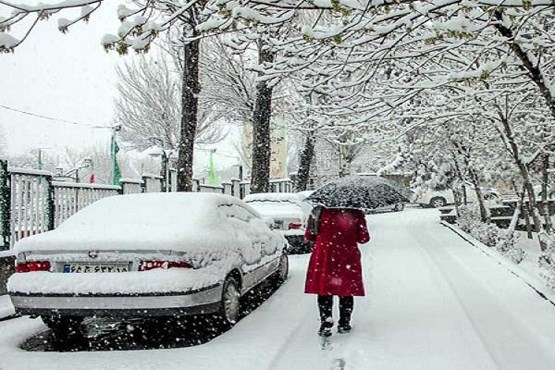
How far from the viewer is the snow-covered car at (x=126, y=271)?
545cm

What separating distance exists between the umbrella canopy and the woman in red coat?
0.10m

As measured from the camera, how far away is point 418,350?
537cm

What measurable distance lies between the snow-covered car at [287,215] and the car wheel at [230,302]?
5.87 m

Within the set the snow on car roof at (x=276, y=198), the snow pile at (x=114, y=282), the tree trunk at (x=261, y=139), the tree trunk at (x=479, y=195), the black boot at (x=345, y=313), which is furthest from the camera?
the tree trunk at (x=479, y=195)

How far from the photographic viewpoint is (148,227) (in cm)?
604

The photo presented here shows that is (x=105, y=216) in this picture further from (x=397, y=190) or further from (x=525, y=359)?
(x=525, y=359)

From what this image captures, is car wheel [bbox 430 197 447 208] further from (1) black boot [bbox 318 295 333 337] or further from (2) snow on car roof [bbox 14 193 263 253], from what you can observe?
(1) black boot [bbox 318 295 333 337]

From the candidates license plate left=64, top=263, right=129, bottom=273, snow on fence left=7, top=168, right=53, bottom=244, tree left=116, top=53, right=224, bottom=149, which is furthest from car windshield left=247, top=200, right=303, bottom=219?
tree left=116, top=53, right=224, bottom=149

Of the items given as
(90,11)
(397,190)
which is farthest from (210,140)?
(90,11)

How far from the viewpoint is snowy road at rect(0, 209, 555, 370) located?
5.04 meters

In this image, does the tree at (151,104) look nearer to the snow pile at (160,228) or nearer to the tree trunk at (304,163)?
the tree trunk at (304,163)

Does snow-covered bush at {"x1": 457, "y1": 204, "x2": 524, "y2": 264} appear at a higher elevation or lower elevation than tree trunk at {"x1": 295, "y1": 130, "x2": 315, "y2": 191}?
lower

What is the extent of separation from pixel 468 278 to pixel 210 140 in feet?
104

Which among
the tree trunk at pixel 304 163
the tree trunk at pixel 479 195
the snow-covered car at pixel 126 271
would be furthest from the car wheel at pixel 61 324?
the tree trunk at pixel 304 163
